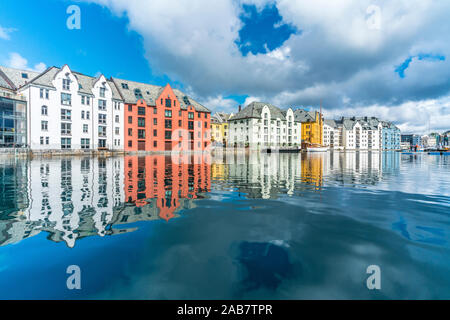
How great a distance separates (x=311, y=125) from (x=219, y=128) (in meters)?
49.3

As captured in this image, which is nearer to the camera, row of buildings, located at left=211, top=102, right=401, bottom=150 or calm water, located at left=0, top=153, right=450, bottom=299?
calm water, located at left=0, top=153, right=450, bottom=299

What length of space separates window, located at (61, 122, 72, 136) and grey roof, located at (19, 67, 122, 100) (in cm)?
816

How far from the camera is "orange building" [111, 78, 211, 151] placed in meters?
58.1

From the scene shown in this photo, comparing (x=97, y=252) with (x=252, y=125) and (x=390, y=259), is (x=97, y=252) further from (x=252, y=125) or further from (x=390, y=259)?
(x=252, y=125)

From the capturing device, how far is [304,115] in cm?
11250

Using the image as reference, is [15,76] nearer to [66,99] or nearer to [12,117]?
[66,99]

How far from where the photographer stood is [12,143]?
39.4 meters

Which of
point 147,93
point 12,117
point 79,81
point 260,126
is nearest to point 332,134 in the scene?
point 260,126

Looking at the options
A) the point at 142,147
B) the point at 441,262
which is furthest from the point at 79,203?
the point at 142,147

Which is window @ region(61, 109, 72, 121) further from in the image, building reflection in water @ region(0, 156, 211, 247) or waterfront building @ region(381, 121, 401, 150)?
waterfront building @ region(381, 121, 401, 150)

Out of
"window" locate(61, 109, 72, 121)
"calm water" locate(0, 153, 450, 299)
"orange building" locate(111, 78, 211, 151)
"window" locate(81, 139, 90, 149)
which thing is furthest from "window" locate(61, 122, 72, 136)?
"calm water" locate(0, 153, 450, 299)

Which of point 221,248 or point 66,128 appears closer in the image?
point 221,248

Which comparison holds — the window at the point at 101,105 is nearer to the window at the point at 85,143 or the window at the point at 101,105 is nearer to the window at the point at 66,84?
the window at the point at 66,84
